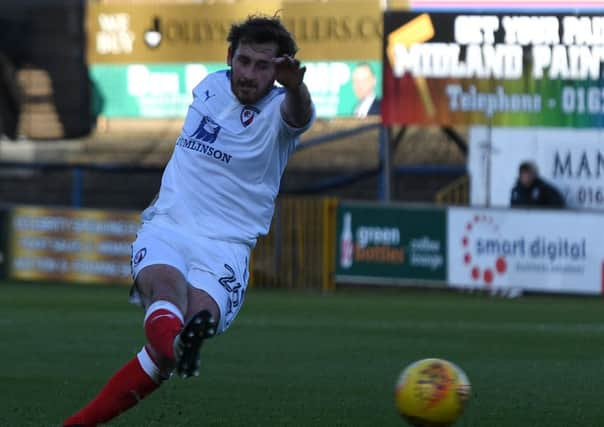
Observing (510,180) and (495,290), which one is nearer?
(495,290)

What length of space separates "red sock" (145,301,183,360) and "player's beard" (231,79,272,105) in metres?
1.11

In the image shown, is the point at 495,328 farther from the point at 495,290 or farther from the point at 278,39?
the point at 278,39

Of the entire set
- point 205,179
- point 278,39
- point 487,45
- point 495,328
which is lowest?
point 495,328

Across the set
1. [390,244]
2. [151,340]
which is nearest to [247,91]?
[151,340]

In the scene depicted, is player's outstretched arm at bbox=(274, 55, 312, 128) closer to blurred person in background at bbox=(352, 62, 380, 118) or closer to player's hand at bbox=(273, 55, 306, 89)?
player's hand at bbox=(273, 55, 306, 89)

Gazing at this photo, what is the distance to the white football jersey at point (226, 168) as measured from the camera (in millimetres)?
6805

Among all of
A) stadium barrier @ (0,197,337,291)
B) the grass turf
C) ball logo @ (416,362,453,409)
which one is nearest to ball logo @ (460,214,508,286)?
the grass turf

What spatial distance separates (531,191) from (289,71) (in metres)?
14.3

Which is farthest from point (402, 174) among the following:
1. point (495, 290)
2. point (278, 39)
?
point (278, 39)

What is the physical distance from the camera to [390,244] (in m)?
21.0

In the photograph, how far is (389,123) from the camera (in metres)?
22.8

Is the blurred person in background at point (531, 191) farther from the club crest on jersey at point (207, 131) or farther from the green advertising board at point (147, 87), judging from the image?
the club crest on jersey at point (207, 131)

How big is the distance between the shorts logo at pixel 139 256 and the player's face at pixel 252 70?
0.84m

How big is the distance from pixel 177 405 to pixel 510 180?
13.9m
